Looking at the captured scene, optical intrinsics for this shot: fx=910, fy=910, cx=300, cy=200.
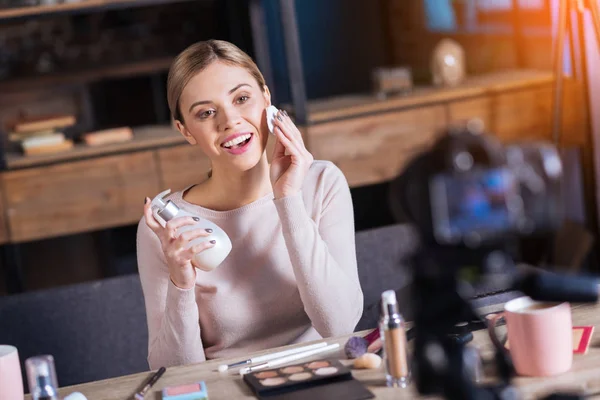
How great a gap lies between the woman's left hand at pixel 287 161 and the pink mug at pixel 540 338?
0.52 metres

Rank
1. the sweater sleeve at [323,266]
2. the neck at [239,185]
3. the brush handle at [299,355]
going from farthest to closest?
the neck at [239,185] < the sweater sleeve at [323,266] < the brush handle at [299,355]

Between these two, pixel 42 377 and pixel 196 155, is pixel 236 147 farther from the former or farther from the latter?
pixel 196 155

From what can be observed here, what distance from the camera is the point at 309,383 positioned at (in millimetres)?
1129

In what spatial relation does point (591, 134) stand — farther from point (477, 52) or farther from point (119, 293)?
point (119, 293)

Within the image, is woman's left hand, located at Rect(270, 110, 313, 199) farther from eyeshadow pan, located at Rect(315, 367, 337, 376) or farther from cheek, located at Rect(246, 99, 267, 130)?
eyeshadow pan, located at Rect(315, 367, 337, 376)

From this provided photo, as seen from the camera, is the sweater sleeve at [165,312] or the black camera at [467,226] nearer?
the black camera at [467,226]

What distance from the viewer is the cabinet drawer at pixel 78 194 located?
10.1ft

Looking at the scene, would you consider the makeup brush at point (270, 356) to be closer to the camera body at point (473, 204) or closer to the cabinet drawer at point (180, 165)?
the camera body at point (473, 204)

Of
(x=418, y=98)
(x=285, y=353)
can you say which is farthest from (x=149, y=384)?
(x=418, y=98)

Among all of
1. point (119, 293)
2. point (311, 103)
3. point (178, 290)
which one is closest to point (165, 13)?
point (311, 103)

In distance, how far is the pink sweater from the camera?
4.86ft

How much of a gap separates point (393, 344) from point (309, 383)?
0.12 m

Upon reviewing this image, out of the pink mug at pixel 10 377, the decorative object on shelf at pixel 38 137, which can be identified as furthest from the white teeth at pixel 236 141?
the decorative object on shelf at pixel 38 137

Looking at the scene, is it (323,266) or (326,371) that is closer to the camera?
(326,371)
